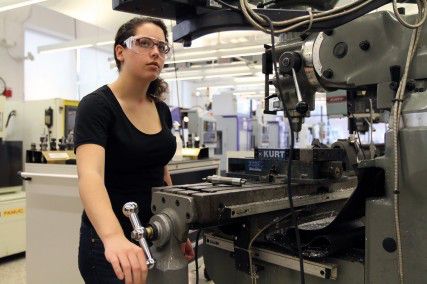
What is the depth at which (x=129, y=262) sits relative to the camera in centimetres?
80

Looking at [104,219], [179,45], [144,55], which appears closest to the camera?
[104,219]

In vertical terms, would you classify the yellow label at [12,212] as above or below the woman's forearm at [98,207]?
below

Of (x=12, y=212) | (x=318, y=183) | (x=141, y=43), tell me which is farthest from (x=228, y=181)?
(x=12, y=212)

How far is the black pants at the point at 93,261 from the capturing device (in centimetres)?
119

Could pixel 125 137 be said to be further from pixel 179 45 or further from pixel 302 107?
pixel 179 45

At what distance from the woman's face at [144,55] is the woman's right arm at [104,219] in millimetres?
273

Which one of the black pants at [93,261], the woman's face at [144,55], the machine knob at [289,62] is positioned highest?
the woman's face at [144,55]

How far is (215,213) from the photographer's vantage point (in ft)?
2.64

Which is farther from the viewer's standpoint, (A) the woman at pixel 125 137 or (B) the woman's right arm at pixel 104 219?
(A) the woman at pixel 125 137

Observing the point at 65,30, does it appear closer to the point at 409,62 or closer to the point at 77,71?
the point at 77,71

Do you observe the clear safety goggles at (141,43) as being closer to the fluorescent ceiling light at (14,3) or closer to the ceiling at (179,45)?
the ceiling at (179,45)

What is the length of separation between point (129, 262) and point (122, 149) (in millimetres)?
442

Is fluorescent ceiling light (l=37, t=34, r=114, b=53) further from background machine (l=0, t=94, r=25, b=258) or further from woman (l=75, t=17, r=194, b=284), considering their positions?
woman (l=75, t=17, r=194, b=284)

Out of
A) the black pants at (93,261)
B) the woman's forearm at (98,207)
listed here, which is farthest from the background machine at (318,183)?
the black pants at (93,261)
